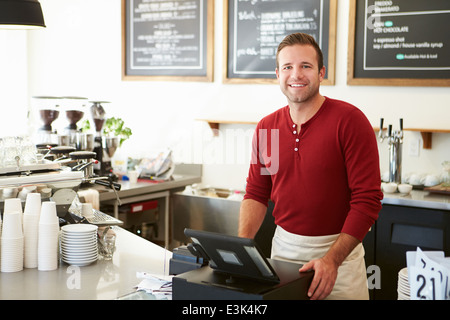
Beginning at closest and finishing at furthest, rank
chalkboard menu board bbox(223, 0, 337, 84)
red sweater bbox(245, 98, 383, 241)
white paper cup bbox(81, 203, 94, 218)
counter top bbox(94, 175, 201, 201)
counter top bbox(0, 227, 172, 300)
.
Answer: counter top bbox(0, 227, 172, 300), red sweater bbox(245, 98, 383, 241), white paper cup bbox(81, 203, 94, 218), counter top bbox(94, 175, 201, 201), chalkboard menu board bbox(223, 0, 337, 84)

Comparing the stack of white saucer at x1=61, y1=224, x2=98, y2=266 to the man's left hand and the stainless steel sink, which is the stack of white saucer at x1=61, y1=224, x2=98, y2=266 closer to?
the man's left hand

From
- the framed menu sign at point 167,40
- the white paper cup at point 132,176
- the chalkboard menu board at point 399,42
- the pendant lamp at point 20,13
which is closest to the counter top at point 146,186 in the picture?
the white paper cup at point 132,176

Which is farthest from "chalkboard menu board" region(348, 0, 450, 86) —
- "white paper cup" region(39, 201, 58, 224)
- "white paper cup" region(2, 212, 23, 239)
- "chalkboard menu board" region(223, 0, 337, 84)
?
"white paper cup" region(2, 212, 23, 239)

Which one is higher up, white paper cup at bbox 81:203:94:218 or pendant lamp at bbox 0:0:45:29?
pendant lamp at bbox 0:0:45:29

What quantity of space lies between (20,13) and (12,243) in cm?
120

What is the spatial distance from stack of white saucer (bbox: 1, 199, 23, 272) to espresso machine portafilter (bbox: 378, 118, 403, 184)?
7.69ft

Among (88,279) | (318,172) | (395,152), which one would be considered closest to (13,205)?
(88,279)

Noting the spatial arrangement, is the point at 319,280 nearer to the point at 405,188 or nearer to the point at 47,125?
the point at 405,188

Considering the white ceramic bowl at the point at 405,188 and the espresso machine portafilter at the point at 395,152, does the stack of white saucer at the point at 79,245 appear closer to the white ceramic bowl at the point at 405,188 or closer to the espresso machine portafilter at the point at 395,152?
the white ceramic bowl at the point at 405,188

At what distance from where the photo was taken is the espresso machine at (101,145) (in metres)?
4.35

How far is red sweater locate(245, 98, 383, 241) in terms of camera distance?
7.20 feet

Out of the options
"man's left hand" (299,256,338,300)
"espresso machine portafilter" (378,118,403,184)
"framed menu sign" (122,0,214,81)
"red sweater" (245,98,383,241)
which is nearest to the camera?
"man's left hand" (299,256,338,300)

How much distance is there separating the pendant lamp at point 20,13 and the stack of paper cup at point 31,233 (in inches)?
39.4
